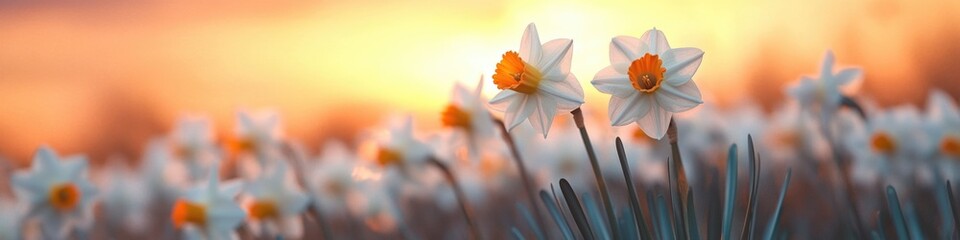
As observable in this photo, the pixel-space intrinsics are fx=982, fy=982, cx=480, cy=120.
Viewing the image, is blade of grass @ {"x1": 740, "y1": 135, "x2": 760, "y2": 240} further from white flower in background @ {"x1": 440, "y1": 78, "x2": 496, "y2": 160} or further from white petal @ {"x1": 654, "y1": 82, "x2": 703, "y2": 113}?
white flower in background @ {"x1": 440, "y1": 78, "x2": 496, "y2": 160}

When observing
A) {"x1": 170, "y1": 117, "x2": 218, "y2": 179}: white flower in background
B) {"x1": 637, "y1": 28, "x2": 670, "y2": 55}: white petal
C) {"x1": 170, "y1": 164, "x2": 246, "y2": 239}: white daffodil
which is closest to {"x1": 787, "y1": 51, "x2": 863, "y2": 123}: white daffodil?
{"x1": 637, "y1": 28, "x2": 670, "y2": 55}: white petal

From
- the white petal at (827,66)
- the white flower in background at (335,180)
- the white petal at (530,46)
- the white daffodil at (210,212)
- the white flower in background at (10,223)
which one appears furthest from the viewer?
the white flower in background at (335,180)

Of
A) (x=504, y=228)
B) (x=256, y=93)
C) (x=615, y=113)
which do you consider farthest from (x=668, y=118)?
(x=256, y=93)

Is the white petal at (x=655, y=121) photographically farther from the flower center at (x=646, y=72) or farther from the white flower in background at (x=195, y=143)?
the white flower in background at (x=195, y=143)

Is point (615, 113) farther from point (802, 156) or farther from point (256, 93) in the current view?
point (256, 93)

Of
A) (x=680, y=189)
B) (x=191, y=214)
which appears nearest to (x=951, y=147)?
(x=680, y=189)

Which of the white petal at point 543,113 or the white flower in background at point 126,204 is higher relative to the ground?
the white flower in background at point 126,204

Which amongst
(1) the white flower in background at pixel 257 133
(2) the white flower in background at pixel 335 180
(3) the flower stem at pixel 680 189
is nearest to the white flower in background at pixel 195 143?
(2) the white flower in background at pixel 335 180
